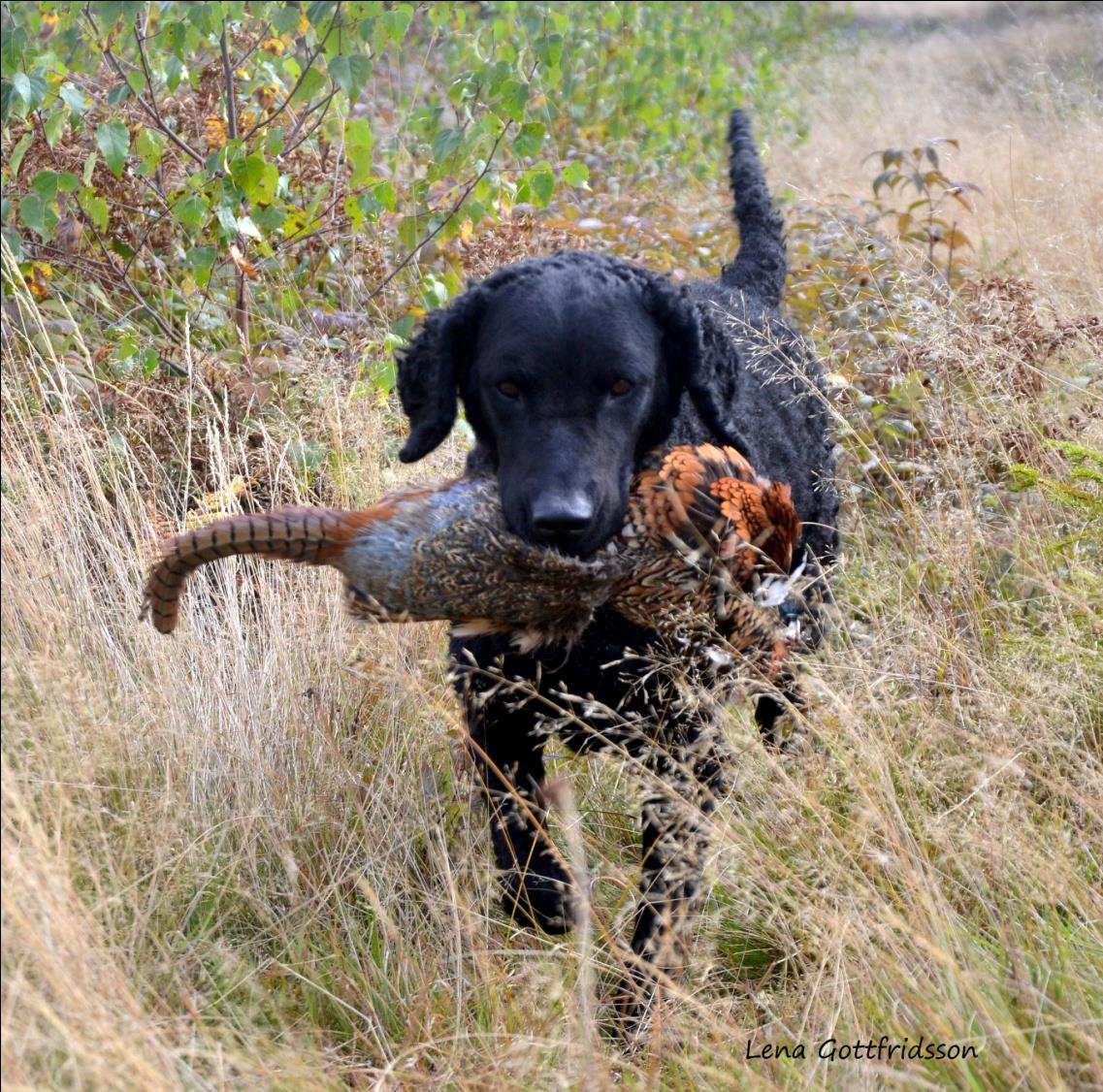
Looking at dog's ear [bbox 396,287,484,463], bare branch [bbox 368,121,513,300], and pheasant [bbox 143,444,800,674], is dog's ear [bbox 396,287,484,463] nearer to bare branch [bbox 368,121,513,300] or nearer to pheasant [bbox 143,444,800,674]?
pheasant [bbox 143,444,800,674]

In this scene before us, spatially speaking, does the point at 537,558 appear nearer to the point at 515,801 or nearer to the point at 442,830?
the point at 515,801

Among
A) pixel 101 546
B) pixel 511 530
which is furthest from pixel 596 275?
pixel 101 546

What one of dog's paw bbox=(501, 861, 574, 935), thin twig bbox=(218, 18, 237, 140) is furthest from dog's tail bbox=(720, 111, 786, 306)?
dog's paw bbox=(501, 861, 574, 935)

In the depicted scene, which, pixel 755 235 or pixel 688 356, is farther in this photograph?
pixel 755 235

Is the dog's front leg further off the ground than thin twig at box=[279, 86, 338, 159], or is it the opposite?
thin twig at box=[279, 86, 338, 159]

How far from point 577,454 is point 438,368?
57 cm

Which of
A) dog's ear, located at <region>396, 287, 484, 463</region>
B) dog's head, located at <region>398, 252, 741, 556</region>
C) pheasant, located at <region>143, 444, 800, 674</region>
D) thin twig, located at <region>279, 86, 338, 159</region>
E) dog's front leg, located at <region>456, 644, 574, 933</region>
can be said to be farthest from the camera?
thin twig, located at <region>279, 86, 338, 159</region>

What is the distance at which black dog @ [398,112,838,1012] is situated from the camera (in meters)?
2.63

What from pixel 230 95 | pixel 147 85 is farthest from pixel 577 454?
pixel 147 85

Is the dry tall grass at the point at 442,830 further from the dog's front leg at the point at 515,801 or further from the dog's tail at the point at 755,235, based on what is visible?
the dog's tail at the point at 755,235

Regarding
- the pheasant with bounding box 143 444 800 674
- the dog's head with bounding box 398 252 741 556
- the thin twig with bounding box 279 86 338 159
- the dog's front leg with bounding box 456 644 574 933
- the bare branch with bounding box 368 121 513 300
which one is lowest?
the dog's front leg with bounding box 456 644 574 933

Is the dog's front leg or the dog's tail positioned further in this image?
the dog's tail

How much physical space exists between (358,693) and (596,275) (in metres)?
1.18

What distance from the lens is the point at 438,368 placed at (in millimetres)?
3043
